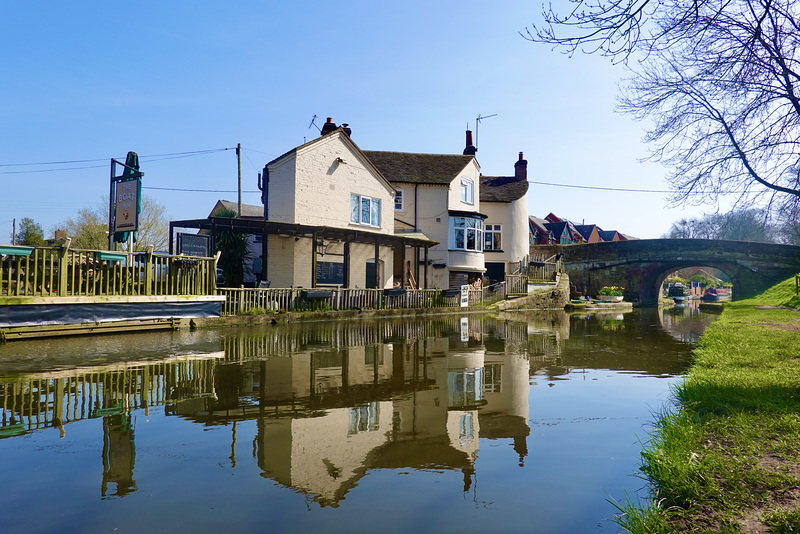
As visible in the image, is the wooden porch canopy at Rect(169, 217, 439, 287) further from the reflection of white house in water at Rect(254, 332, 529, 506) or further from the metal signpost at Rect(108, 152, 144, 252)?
the reflection of white house in water at Rect(254, 332, 529, 506)

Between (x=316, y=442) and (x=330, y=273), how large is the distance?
21.1 metres

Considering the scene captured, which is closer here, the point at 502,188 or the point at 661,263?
the point at 502,188

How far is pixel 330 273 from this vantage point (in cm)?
2572

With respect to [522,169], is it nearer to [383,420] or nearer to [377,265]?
[377,265]

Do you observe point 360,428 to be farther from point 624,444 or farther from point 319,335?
point 319,335

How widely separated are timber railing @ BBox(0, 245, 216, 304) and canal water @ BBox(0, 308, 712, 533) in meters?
2.48

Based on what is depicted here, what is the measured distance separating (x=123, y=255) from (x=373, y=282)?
16.2 meters

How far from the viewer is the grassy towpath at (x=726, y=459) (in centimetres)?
312

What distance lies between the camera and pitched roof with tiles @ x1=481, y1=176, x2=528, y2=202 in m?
39.8

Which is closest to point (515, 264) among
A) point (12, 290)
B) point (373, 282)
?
point (373, 282)

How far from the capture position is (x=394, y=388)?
7.34 m

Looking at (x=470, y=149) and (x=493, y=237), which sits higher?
(x=470, y=149)

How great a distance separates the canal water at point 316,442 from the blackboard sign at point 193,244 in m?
8.67

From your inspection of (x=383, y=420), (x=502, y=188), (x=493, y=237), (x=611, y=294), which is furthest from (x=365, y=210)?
(x=611, y=294)
